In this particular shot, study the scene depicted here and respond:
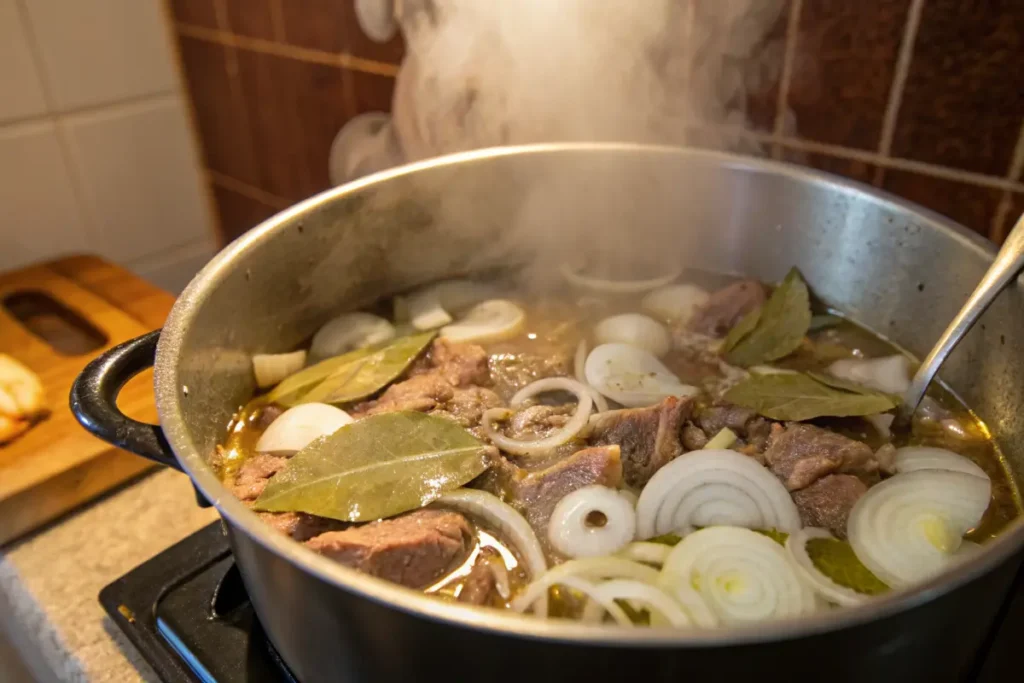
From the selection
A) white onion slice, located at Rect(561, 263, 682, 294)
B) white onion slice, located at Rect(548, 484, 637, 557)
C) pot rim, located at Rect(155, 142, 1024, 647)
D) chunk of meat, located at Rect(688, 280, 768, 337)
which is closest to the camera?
pot rim, located at Rect(155, 142, 1024, 647)

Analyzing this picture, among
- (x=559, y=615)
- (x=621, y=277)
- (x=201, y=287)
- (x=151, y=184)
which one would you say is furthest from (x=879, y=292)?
(x=151, y=184)

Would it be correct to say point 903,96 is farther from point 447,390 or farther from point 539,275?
point 447,390

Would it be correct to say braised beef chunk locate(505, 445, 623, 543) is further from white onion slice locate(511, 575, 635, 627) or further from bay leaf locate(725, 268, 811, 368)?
bay leaf locate(725, 268, 811, 368)

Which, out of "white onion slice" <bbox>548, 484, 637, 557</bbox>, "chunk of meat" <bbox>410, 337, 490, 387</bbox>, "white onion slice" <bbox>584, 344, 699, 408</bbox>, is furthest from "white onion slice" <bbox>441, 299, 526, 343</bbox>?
"white onion slice" <bbox>548, 484, 637, 557</bbox>

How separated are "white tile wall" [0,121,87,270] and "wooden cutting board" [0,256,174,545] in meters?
0.16

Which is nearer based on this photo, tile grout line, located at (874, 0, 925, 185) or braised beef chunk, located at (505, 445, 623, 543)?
braised beef chunk, located at (505, 445, 623, 543)

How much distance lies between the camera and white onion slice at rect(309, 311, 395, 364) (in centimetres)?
110

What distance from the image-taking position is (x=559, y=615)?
2.24 ft

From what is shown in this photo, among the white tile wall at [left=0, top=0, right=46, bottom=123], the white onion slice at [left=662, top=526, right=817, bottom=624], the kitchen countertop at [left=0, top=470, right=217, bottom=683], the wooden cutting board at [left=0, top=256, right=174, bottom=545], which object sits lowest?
the kitchen countertop at [left=0, top=470, right=217, bottom=683]

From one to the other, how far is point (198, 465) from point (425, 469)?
260 mm

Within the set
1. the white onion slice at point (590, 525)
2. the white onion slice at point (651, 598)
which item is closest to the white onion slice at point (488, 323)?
the white onion slice at point (590, 525)

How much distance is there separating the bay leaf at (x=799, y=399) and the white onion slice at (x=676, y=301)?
0.20 meters

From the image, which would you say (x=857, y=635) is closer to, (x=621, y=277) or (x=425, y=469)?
(x=425, y=469)

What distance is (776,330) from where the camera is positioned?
3.44 ft
